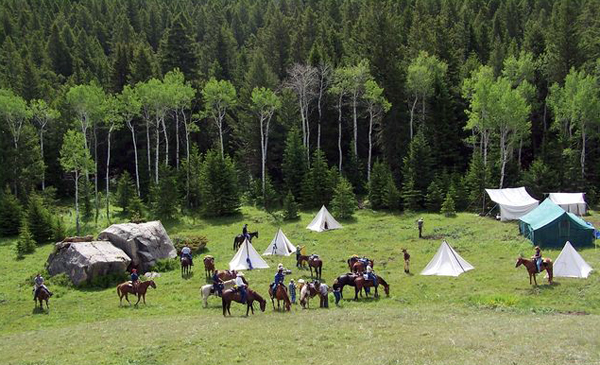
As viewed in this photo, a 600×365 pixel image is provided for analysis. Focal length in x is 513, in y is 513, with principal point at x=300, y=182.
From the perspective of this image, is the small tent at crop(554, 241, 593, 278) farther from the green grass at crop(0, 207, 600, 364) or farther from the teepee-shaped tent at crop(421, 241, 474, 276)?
the teepee-shaped tent at crop(421, 241, 474, 276)

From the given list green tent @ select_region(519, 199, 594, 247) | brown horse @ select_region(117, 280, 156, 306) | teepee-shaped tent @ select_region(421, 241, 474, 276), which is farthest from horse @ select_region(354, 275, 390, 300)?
green tent @ select_region(519, 199, 594, 247)

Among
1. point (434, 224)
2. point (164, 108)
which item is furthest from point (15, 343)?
point (164, 108)

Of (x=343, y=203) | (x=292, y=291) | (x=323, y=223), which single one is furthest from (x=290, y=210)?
(x=292, y=291)

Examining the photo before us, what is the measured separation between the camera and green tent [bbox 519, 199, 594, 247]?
34.1 meters

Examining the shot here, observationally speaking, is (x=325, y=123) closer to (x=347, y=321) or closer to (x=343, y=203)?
(x=343, y=203)

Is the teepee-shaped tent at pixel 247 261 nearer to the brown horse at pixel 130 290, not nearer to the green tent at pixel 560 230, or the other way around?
the brown horse at pixel 130 290

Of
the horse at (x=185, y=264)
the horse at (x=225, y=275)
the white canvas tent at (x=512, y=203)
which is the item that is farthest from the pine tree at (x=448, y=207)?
the horse at (x=225, y=275)

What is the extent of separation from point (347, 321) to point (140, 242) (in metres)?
19.6

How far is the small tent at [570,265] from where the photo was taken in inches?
1075

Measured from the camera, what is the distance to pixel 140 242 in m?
34.9

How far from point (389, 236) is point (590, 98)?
28.3 meters

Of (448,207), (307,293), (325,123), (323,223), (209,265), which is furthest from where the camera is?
(325,123)

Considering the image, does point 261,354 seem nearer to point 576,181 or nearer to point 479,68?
point 576,181

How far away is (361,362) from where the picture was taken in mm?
14562
